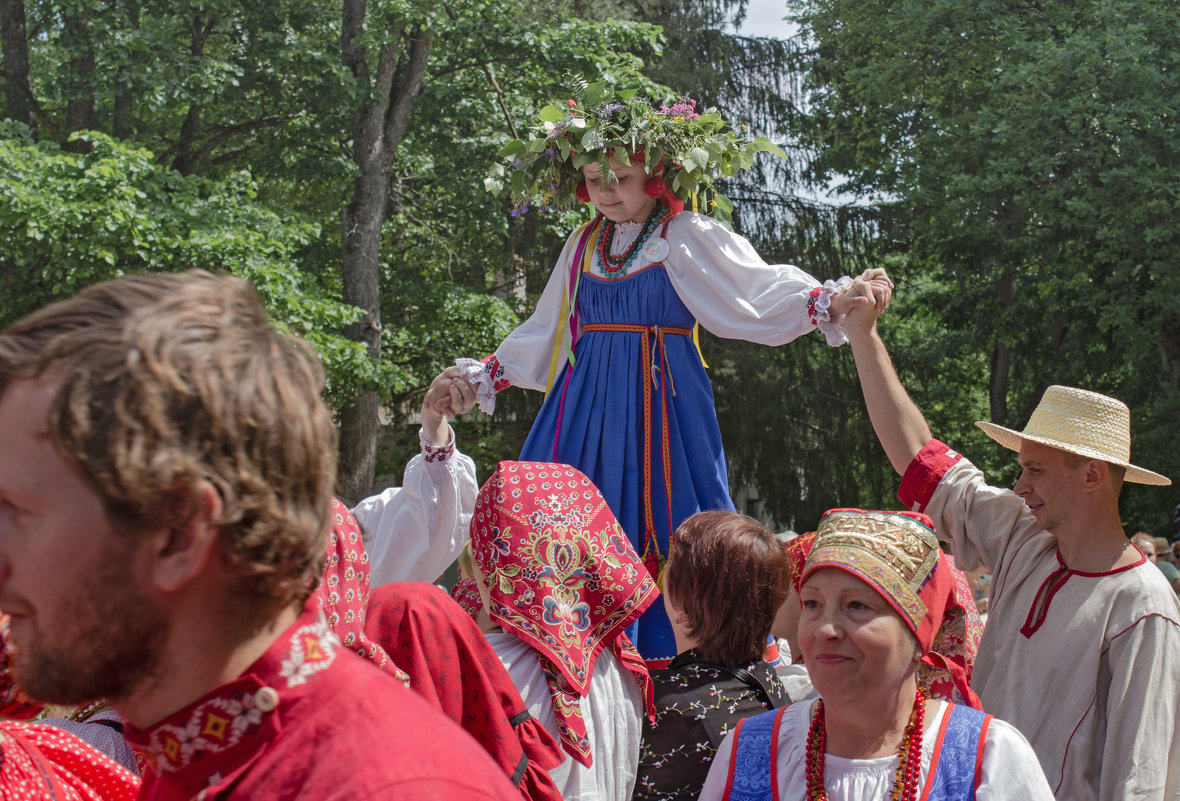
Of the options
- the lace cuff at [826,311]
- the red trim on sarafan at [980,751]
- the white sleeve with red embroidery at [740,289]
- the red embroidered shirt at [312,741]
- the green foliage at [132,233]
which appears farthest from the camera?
the green foliage at [132,233]

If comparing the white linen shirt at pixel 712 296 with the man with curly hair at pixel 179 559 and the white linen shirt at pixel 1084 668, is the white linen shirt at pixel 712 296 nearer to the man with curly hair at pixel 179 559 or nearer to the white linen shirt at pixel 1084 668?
the white linen shirt at pixel 1084 668

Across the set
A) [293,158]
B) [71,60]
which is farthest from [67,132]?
[293,158]

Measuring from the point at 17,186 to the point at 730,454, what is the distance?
10164mm

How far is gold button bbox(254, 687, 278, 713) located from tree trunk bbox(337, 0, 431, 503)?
36.5 ft

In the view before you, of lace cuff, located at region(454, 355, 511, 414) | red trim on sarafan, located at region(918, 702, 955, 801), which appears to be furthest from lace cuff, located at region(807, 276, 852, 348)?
red trim on sarafan, located at region(918, 702, 955, 801)

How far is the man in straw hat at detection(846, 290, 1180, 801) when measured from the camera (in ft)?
8.23

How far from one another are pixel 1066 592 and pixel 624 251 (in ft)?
5.98

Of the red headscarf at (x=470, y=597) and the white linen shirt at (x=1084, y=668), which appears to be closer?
the white linen shirt at (x=1084, y=668)

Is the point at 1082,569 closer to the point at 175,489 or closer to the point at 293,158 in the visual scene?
the point at 175,489

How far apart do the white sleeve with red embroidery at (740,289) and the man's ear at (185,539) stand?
8.30ft

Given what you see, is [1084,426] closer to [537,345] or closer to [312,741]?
[537,345]

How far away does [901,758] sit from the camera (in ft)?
6.56

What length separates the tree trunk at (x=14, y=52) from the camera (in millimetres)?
12289

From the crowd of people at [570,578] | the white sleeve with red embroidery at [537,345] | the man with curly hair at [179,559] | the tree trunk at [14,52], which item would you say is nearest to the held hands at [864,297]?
the crowd of people at [570,578]
